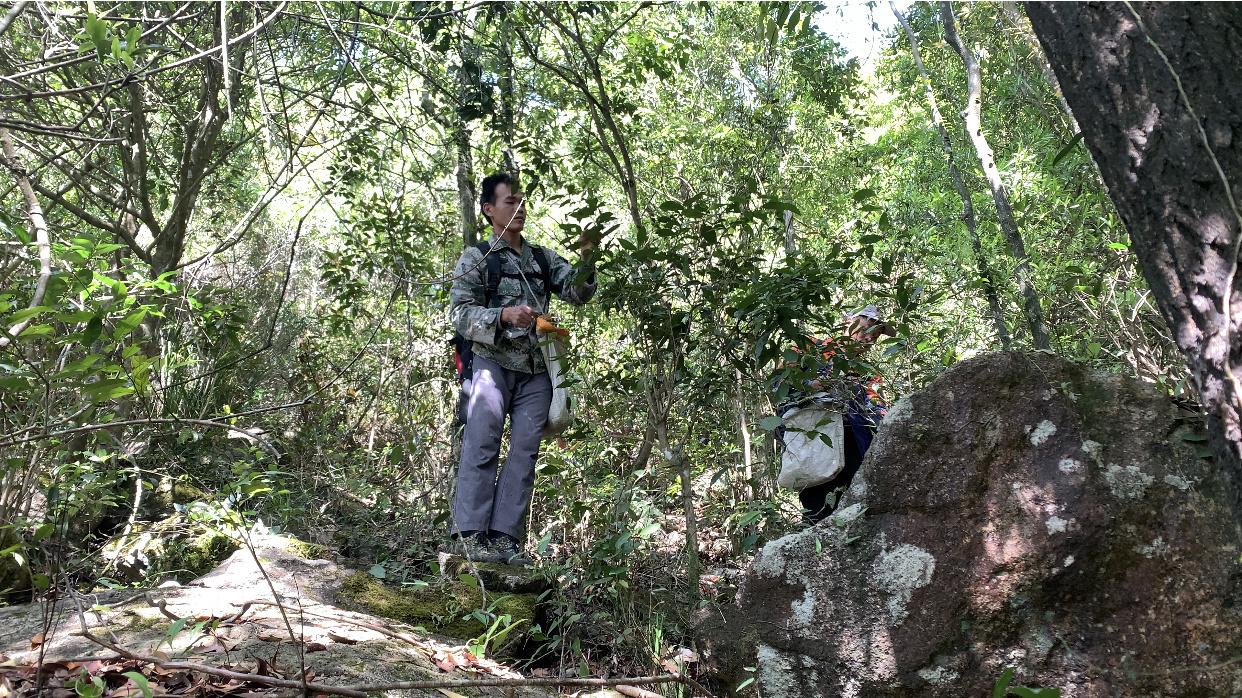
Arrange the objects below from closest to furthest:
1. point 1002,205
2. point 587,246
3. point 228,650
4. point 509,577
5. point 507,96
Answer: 1. point 228,650
2. point 509,577
3. point 587,246
4. point 507,96
5. point 1002,205

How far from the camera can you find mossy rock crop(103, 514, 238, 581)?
423 centimetres

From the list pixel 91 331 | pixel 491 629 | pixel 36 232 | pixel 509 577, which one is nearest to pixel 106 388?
pixel 91 331

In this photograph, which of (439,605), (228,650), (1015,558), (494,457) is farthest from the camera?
(494,457)

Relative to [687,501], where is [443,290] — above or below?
above

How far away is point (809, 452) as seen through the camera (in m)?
3.95

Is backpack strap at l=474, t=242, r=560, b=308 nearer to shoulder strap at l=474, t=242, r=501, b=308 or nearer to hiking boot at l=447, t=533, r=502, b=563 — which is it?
shoulder strap at l=474, t=242, r=501, b=308

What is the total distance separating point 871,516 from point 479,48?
125 inches

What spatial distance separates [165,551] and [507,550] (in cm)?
177

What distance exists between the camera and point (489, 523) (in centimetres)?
425

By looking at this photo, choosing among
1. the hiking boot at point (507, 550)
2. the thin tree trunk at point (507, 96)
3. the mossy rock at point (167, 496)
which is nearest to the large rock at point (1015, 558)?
the hiking boot at point (507, 550)

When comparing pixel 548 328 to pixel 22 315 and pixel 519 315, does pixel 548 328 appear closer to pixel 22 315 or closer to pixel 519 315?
pixel 519 315

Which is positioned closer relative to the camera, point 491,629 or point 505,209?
point 491,629

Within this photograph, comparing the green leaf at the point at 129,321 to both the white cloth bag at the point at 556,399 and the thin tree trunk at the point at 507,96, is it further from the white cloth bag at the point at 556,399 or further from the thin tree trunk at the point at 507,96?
the thin tree trunk at the point at 507,96

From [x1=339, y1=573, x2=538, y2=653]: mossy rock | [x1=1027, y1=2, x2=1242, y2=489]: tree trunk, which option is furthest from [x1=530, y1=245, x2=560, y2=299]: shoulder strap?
[x1=1027, y1=2, x2=1242, y2=489]: tree trunk
